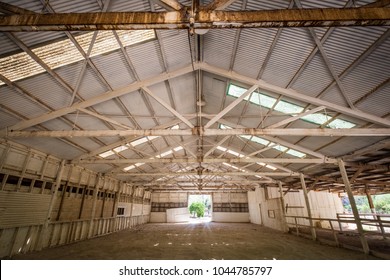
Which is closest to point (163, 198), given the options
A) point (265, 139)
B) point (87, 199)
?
point (87, 199)

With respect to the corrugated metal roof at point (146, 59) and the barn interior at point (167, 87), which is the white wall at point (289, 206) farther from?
the corrugated metal roof at point (146, 59)

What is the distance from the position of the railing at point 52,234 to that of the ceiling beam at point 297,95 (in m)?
10.4

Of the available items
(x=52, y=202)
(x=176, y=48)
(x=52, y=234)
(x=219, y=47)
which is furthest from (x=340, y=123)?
(x=52, y=234)

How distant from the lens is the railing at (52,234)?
24.9 ft

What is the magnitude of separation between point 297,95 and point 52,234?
1333 centimetres

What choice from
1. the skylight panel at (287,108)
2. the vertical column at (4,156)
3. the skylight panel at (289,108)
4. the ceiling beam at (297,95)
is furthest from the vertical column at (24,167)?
the skylight panel at (287,108)

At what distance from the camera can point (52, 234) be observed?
9789 mm

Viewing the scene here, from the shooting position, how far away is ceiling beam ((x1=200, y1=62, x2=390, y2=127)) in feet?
21.3

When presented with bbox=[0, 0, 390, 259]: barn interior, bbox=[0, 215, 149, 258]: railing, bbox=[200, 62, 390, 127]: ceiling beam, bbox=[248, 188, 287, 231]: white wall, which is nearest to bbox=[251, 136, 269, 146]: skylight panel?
bbox=[0, 0, 390, 259]: barn interior

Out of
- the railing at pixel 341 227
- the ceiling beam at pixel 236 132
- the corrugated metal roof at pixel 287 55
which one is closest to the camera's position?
the corrugated metal roof at pixel 287 55

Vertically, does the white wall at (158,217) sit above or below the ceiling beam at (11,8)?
below

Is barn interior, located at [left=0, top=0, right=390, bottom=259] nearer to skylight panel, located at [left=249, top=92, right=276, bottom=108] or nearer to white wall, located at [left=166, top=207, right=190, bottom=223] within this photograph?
skylight panel, located at [left=249, top=92, right=276, bottom=108]

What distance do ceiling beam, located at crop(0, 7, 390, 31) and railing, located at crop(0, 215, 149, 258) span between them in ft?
27.9

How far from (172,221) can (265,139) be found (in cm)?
2055
